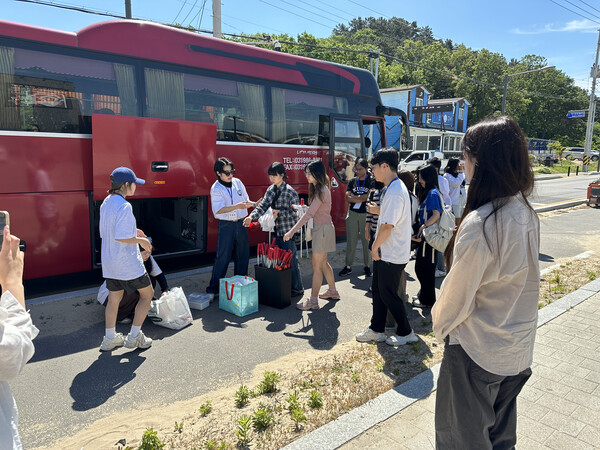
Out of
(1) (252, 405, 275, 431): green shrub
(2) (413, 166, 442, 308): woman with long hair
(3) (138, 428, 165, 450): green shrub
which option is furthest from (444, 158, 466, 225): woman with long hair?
(3) (138, 428, 165, 450): green shrub

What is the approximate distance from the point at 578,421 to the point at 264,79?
6714 mm

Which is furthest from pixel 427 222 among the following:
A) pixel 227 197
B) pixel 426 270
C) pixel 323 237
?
pixel 227 197

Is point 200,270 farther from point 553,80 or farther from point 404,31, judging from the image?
point 404,31

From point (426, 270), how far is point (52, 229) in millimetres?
5170

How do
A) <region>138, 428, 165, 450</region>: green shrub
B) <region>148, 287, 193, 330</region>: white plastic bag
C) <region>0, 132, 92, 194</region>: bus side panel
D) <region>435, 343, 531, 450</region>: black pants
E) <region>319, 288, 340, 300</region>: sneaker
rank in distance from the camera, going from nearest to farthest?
<region>435, 343, 531, 450</region>: black pants < <region>138, 428, 165, 450</region>: green shrub < <region>148, 287, 193, 330</region>: white plastic bag < <region>0, 132, 92, 194</region>: bus side panel < <region>319, 288, 340, 300</region>: sneaker

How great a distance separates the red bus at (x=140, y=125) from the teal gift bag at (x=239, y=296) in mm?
1913

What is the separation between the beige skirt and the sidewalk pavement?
7.20 feet

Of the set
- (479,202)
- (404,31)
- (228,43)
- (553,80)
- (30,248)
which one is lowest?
(30,248)

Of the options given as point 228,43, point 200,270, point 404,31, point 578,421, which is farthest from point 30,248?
point 404,31

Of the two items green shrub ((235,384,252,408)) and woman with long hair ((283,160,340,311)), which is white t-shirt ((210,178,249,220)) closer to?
woman with long hair ((283,160,340,311))

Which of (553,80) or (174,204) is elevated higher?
(553,80)

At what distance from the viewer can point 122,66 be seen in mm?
6020

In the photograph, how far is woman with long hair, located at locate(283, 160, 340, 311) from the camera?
5.43m

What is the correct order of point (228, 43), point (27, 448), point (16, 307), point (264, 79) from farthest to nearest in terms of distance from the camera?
point (264, 79)
point (228, 43)
point (27, 448)
point (16, 307)
